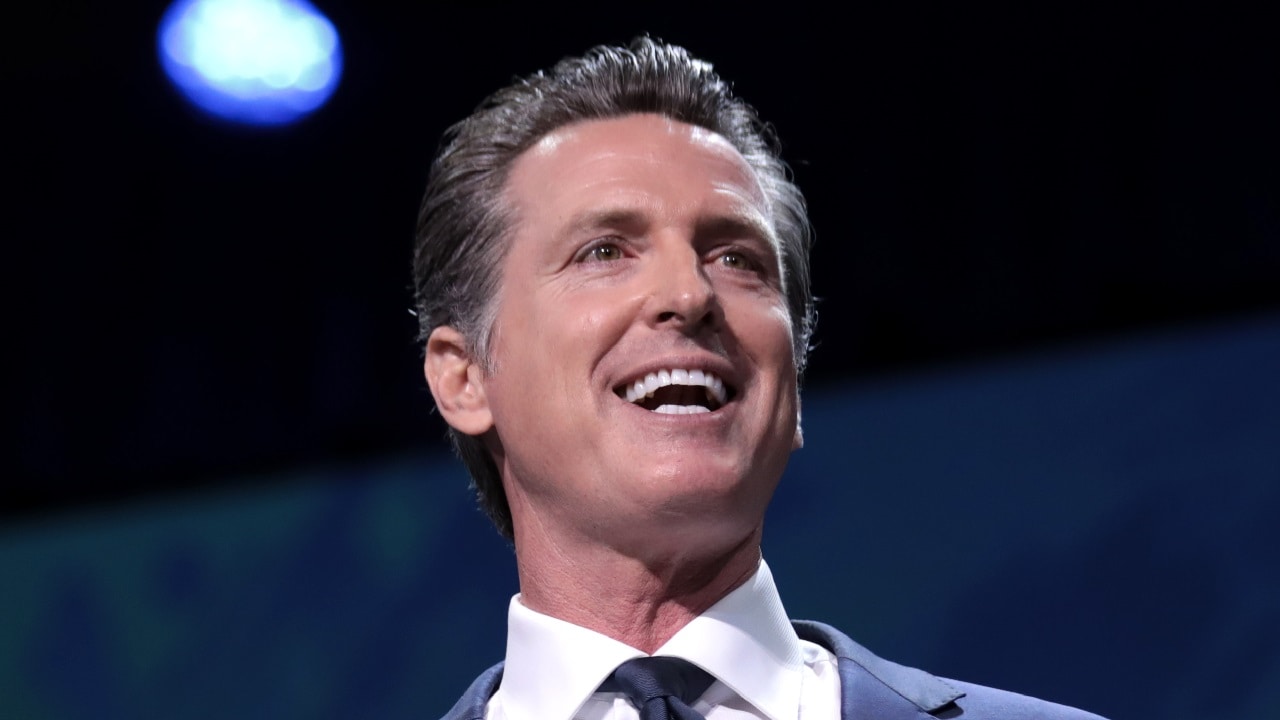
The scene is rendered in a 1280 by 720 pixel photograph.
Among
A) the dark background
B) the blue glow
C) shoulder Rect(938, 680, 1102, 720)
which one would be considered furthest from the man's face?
the blue glow

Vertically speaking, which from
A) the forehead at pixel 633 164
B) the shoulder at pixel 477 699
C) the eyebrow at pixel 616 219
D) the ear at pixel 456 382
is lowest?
the shoulder at pixel 477 699

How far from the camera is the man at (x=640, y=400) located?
1.62 metres

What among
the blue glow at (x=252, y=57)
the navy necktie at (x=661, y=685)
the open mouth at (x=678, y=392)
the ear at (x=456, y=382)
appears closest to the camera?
the navy necktie at (x=661, y=685)

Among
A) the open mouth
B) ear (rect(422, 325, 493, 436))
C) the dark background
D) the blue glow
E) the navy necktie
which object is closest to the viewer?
the navy necktie

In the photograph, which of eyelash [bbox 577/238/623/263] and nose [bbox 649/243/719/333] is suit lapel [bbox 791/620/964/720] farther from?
eyelash [bbox 577/238/623/263]

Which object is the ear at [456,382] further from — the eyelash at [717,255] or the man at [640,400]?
the eyelash at [717,255]

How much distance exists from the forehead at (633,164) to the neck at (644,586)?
0.44 m

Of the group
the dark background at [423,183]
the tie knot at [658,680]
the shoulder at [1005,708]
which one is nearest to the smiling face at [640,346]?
the tie knot at [658,680]

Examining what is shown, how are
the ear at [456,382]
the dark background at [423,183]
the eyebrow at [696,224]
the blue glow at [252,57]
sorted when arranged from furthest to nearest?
the blue glow at [252,57], the dark background at [423,183], the ear at [456,382], the eyebrow at [696,224]

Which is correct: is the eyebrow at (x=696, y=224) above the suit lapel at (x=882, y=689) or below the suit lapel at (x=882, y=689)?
above

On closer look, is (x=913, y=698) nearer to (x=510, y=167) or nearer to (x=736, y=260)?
(x=736, y=260)

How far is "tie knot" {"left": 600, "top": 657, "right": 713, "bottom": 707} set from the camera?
1.58 metres

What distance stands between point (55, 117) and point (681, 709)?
8.54ft

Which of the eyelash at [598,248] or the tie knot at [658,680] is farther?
the eyelash at [598,248]
